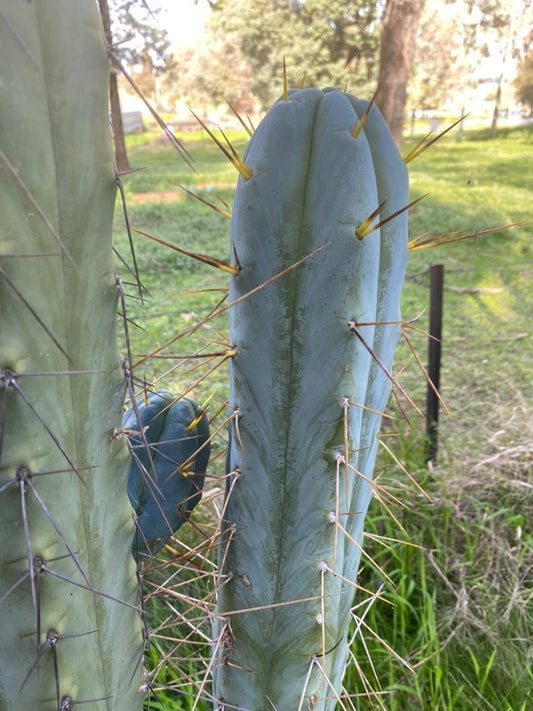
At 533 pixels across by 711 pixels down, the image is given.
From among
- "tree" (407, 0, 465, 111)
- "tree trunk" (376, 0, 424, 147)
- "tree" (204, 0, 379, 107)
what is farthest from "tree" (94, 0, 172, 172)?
"tree" (407, 0, 465, 111)

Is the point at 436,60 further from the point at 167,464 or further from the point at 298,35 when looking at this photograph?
the point at 167,464

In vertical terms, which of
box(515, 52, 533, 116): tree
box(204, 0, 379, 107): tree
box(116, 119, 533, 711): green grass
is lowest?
box(116, 119, 533, 711): green grass

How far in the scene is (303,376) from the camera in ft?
2.56

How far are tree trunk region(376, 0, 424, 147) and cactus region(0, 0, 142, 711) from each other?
558 centimetres

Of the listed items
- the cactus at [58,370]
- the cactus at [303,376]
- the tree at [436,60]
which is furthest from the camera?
the tree at [436,60]

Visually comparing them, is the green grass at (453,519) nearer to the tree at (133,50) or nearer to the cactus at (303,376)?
the cactus at (303,376)

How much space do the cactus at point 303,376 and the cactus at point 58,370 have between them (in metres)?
0.18

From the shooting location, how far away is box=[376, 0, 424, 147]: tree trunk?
18.8ft

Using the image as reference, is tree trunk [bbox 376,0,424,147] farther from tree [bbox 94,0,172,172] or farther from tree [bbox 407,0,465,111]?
tree [bbox 94,0,172,172]

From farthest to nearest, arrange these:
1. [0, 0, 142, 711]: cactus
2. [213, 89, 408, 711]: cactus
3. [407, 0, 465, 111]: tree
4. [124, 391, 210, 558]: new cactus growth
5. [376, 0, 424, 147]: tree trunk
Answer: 1. [407, 0, 465, 111]: tree
2. [376, 0, 424, 147]: tree trunk
3. [124, 391, 210, 558]: new cactus growth
4. [213, 89, 408, 711]: cactus
5. [0, 0, 142, 711]: cactus

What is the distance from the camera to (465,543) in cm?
199

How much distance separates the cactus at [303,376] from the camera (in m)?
0.73

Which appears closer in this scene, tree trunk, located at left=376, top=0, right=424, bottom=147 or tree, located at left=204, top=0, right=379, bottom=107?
tree trunk, located at left=376, top=0, right=424, bottom=147

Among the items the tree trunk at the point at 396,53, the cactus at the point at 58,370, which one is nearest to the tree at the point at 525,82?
the tree trunk at the point at 396,53
